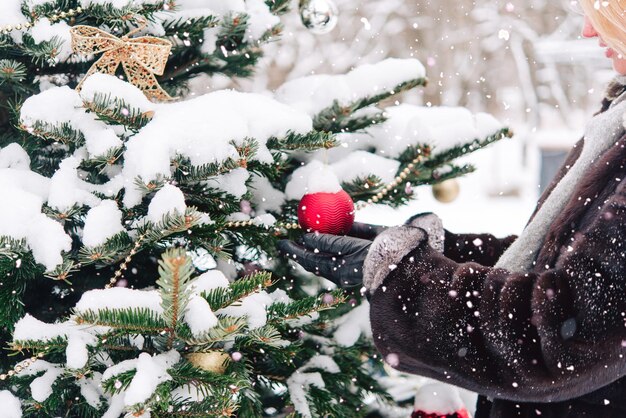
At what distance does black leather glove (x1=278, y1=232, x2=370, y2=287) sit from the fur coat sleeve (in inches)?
1.9

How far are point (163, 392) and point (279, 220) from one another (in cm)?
57

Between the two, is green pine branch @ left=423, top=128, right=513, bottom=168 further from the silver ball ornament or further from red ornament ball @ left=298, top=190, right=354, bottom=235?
the silver ball ornament

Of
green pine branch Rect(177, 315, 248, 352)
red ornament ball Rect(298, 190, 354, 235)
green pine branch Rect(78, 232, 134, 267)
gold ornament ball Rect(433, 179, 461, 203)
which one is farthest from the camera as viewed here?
gold ornament ball Rect(433, 179, 461, 203)

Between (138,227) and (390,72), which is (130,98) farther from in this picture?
(390,72)

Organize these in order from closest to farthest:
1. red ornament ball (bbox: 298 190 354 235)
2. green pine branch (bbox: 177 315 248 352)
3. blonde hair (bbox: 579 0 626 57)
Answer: green pine branch (bbox: 177 315 248 352), blonde hair (bbox: 579 0 626 57), red ornament ball (bbox: 298 190 354 235)

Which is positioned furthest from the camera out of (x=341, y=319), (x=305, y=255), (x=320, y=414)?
(x=341, y=319)

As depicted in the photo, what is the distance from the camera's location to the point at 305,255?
1.30 m

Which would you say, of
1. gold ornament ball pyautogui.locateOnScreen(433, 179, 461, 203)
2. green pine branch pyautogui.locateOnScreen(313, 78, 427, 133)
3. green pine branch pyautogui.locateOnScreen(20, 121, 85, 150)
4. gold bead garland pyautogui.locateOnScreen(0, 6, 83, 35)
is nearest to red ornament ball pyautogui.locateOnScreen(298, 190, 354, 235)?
Answer: green pine branch pyautogui.locateOnScreen(313, 78, 427, 133)

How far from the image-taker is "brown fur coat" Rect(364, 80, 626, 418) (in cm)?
101

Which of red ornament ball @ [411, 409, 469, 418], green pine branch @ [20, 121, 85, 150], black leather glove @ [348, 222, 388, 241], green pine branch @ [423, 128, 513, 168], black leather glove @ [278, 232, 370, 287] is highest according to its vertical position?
green pine branch @ [20, 121, 85, 150]

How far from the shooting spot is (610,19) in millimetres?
1193

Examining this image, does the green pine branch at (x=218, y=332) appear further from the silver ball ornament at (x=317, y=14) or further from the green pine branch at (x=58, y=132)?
the silver ball ornament at (x=317, y=14)

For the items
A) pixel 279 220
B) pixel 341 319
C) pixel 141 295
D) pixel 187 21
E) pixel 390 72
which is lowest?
pixel 341 319

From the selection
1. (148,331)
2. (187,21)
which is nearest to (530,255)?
(148,331)
